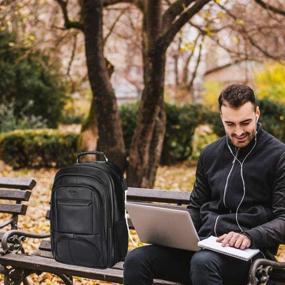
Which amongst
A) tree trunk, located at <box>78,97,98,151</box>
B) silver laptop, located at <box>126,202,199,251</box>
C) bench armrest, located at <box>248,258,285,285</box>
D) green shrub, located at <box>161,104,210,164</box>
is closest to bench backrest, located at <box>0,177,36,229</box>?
silver laptop, located at <box>126,202,199,251</box>

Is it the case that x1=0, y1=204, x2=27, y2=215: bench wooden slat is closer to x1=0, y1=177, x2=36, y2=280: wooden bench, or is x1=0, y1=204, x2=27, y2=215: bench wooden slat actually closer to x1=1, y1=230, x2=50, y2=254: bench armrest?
x1=0, y1=177, x2=36, y2=280: wooden bench

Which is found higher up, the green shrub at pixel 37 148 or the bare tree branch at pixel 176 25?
the bare tree branch at pixel 176 25

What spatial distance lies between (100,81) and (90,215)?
4.56 meters

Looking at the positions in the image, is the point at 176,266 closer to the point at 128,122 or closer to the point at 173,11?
the point at 173,11

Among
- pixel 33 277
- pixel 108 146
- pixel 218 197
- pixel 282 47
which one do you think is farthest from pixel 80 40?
pixel 218 197

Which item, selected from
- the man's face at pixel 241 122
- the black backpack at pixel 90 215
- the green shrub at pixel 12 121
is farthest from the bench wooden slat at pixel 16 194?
the green shrub at pixel 12 121

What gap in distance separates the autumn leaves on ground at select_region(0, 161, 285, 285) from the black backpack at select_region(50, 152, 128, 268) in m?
1.51

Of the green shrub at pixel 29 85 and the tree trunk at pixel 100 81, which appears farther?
the green shrub at pixel 29 85

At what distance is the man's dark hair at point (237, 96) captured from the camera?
3467 millimetres

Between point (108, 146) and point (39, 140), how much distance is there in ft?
20.8

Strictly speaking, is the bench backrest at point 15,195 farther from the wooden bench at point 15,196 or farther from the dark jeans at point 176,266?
the dark jeans at point 176,266

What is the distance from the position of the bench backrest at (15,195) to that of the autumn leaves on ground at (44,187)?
69 centimetres

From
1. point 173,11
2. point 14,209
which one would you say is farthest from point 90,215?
point 173,11

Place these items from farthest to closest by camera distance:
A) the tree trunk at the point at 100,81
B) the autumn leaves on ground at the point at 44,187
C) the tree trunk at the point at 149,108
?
the tree trunk at the point at 149,108, the tree trunk at the point at 100,81, the autumn leaves on ground at the point at 44,187
